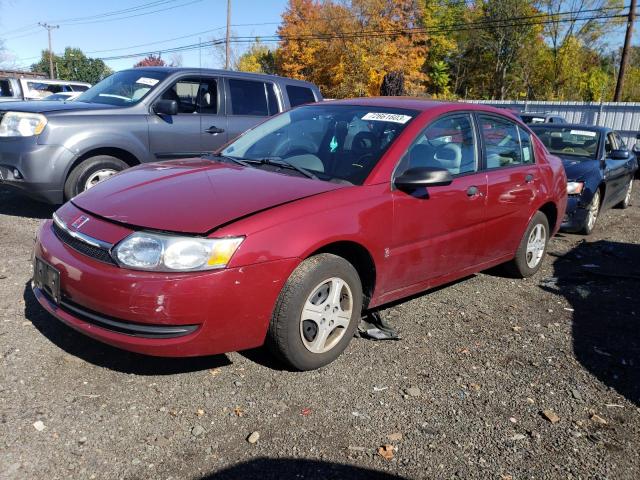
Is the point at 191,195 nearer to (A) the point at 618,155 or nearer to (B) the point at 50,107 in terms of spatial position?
(B) the point at 50,107

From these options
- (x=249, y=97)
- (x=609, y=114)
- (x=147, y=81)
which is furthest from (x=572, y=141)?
(x=609, y=114)

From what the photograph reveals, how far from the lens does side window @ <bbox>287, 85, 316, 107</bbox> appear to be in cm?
798

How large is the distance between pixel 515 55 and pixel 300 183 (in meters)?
49.3

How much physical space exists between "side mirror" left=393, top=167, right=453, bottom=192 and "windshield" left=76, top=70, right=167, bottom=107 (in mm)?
4202

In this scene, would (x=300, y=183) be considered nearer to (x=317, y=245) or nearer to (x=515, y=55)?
(x=317, y=245)

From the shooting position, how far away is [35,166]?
583cm

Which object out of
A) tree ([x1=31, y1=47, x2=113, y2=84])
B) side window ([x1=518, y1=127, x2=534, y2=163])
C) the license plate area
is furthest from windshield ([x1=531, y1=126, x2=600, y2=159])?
tree ([x1=31, y1=47, x2=113, y2=84])

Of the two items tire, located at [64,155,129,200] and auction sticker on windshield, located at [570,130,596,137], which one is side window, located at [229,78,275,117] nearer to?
tire, located at [64,155,129,200]

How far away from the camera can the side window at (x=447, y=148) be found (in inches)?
154

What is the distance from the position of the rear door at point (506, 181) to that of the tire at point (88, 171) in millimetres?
4131

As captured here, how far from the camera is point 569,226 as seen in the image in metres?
7.51

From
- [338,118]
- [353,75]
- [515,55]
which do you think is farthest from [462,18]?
[338,118]

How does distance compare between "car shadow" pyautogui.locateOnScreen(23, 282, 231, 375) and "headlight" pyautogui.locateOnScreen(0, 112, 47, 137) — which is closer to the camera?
"car shadow" pyautogui.locateOnScreen(23, 282, 231, 375)

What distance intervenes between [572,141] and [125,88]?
6.70 metres
